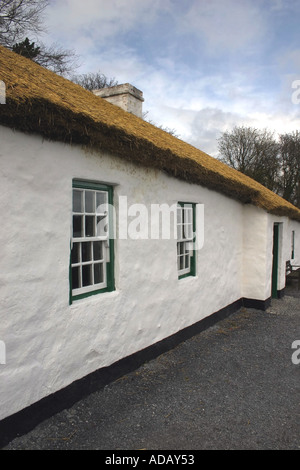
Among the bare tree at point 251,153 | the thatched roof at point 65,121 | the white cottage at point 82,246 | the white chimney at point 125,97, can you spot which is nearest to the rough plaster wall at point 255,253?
the white cottage at point 82,246

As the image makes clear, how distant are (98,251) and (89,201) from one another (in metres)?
0.72

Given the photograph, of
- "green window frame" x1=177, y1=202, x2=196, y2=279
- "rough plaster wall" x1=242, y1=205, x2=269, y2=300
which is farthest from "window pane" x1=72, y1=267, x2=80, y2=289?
"rough plaster wall" x1=242, y1=205, x2=269, y2=300

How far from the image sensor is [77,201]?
4.16 meters

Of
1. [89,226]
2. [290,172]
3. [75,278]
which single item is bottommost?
[75,278]

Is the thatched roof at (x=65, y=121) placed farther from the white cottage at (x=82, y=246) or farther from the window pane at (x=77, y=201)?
the window pane at (x=77, y=201)

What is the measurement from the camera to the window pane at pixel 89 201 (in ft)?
14.1

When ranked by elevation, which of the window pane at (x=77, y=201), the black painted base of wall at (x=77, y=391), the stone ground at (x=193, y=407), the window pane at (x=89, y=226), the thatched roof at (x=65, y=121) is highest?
the thatched roof at (x=65, y=121)

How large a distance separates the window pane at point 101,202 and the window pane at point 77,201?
1.03 ft

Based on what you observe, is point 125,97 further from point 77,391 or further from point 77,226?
point 77,391

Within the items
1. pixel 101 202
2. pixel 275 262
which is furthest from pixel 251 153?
pixel 101 202

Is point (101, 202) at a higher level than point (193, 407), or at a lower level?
higher

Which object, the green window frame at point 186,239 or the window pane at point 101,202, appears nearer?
the window pane at point 101,202

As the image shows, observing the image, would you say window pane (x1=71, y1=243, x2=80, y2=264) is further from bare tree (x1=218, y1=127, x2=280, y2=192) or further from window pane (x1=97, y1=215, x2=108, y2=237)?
bare tree (x1=218, y1=127, x2=280, y2=192)
